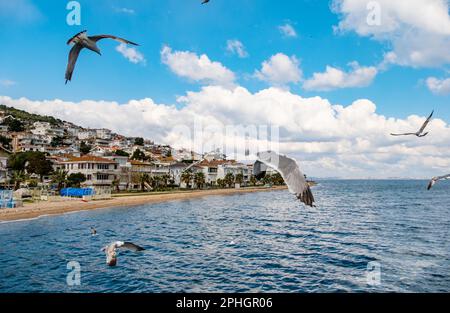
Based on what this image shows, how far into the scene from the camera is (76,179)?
6762 centimetres

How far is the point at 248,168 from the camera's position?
13075cm

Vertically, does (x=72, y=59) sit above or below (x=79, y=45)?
below

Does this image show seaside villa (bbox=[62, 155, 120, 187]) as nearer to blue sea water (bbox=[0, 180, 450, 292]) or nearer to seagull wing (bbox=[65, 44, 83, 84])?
blue sea water (bbox=[0, 180, 450, 292])

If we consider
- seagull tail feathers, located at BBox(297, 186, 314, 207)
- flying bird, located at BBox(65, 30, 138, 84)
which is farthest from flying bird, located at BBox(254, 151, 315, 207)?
flying bird, located at BBox(65, 30, 138, 84)

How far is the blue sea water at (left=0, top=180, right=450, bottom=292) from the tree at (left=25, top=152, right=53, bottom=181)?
3928cm

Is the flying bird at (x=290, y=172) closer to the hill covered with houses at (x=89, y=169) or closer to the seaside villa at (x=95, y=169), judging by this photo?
the hill covered with houses at (x=89, y=169)

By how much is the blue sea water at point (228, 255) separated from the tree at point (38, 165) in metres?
39.3

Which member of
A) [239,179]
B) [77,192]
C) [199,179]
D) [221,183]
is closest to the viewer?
[77,192]

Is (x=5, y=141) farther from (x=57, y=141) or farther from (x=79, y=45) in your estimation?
(x=79, y=45)

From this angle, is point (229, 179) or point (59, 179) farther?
point (229, 179)

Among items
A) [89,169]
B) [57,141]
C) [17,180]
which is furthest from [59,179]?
[57,141]

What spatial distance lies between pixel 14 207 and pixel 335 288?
37.2 meters

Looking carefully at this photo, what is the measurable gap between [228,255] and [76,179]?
51969 mm
